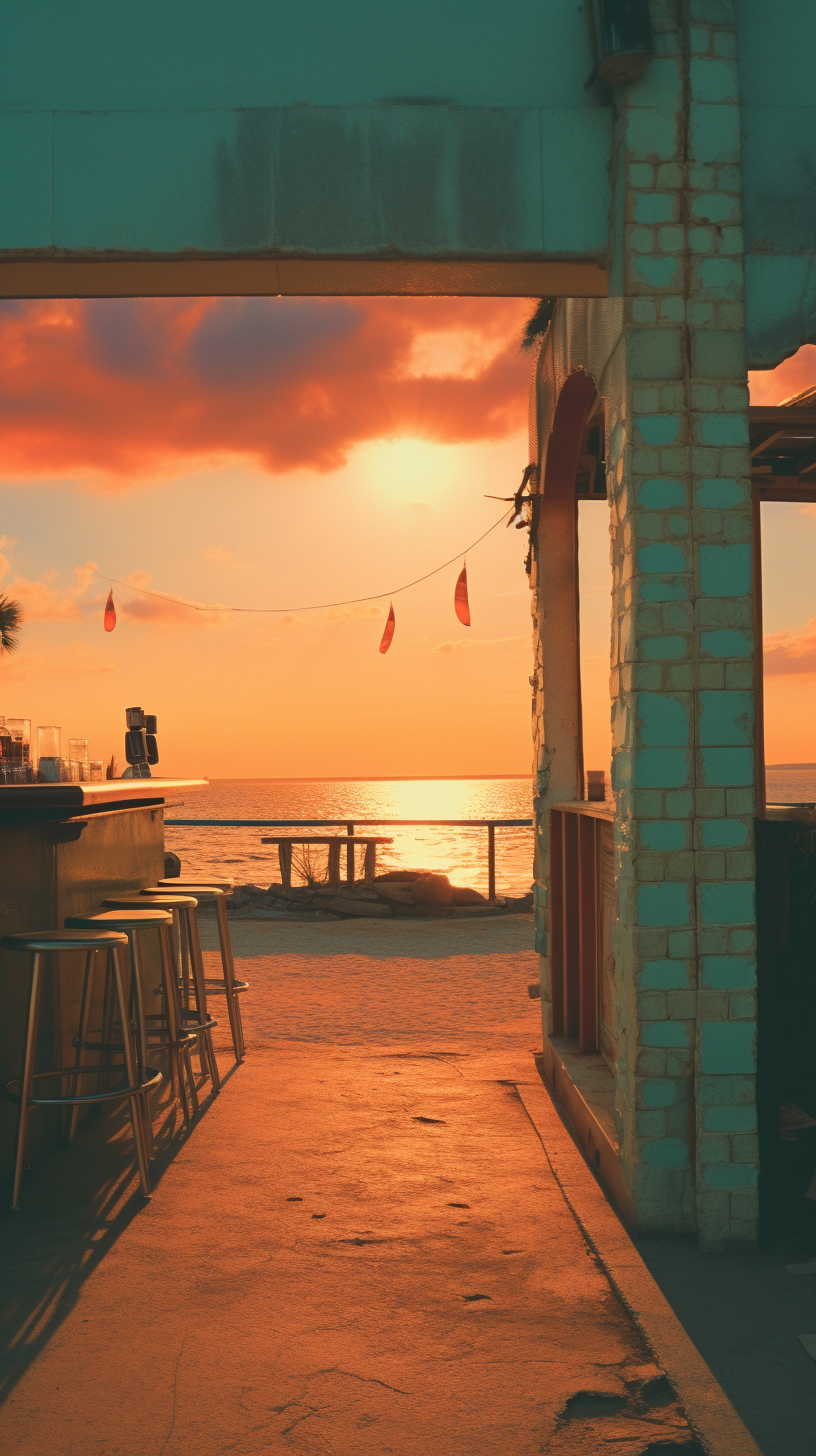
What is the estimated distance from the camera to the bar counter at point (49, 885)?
344 centimetres

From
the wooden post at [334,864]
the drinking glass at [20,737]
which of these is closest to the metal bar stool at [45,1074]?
the drinking glass at [20,737]

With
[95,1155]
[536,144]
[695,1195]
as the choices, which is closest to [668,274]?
[536,144]

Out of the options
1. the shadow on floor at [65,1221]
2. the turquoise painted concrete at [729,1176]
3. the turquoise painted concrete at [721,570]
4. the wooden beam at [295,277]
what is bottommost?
the shadow on floor at [65,1221]

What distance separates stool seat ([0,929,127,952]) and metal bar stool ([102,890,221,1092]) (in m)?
0.69

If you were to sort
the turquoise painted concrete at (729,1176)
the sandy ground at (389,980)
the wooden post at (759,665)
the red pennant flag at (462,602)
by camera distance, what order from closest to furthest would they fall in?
the turquoise painted concrete at (729,1176)
the wooden post at (759,665)
the sandy ground at (389,980)
the red pennant flag at (462,602)

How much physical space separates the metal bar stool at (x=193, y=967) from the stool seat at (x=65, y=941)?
27.1 inches

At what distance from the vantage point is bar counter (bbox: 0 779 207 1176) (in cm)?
344

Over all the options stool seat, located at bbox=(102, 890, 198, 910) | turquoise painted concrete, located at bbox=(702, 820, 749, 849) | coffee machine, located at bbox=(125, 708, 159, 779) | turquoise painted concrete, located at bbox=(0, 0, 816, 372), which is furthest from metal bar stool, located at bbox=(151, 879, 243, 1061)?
turquoise painted concrete, located at bbox=(0, 0, 816, 372)

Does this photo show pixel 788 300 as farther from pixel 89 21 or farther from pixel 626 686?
pixel 89 21

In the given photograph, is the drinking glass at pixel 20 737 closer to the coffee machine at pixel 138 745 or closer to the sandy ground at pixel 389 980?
the coffee machine at pixel 138 745

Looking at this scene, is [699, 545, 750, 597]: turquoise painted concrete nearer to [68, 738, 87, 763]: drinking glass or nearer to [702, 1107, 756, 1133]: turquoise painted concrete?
[702, 1107, 756, 1133]: turquoise painted concrete

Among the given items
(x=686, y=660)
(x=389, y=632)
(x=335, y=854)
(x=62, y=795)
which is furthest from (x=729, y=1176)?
(x=335, y=854)

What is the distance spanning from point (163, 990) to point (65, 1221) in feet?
3.53

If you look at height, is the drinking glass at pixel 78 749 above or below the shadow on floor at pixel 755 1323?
above
